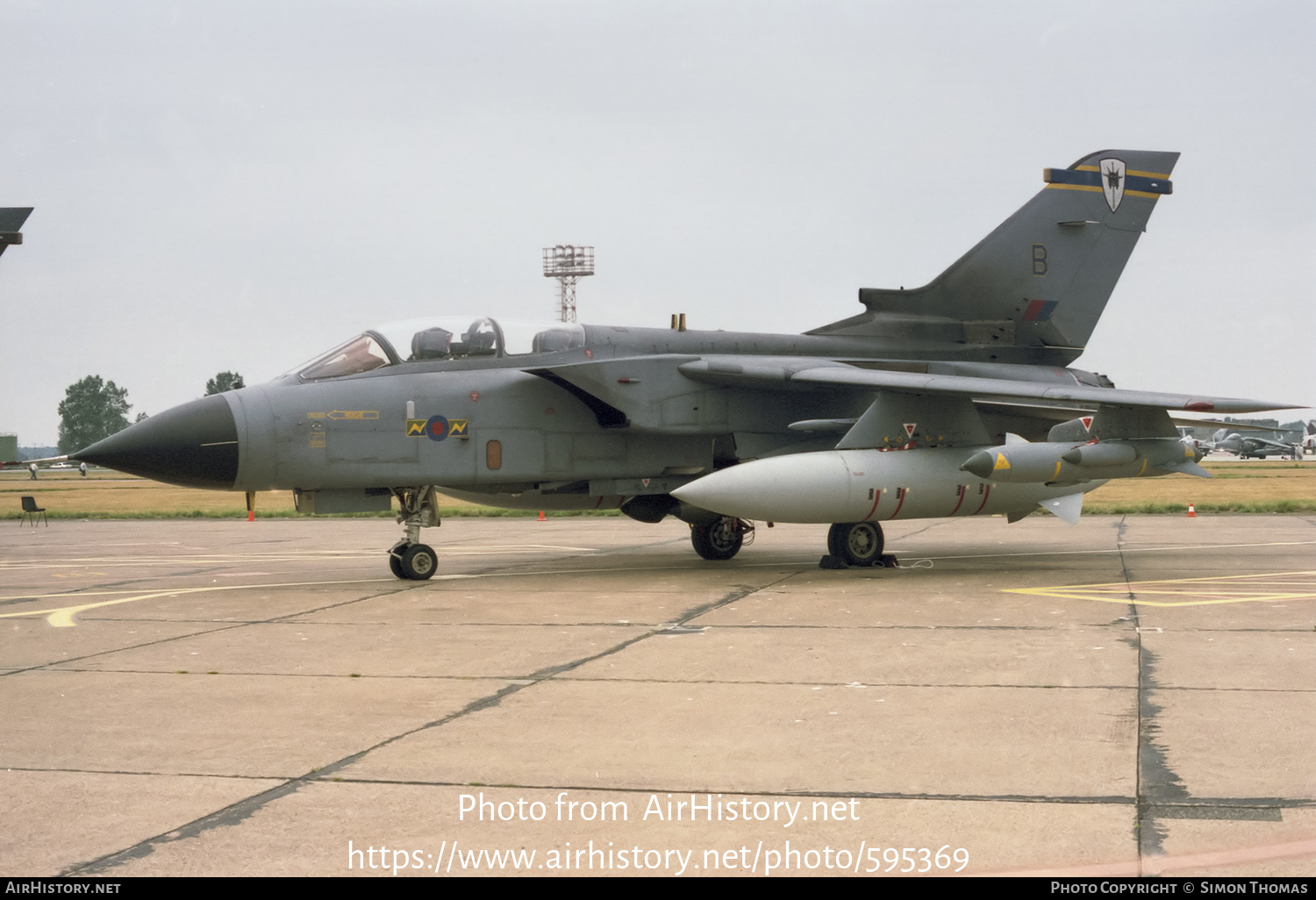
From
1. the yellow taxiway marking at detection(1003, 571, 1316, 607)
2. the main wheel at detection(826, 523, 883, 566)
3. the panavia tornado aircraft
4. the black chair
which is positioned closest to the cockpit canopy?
the panavia tornado aircraft

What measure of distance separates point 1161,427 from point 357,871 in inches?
440

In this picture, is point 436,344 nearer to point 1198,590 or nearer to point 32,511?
point 1198,590

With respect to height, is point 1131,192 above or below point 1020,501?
above

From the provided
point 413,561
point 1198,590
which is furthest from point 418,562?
point 1198,590

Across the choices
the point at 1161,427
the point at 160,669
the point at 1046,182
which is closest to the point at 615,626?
the point at 160,669

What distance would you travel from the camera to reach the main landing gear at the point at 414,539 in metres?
12.4

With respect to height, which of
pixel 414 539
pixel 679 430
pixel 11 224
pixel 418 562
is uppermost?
pixel 11 224

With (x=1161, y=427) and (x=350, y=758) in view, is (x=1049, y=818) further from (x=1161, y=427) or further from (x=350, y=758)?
(x=1161, y=427)

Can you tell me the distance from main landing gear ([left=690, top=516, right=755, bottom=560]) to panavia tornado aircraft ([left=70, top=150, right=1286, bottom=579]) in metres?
0.03

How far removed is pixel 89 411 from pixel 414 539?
315 ft

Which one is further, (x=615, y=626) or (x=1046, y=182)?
(x=1046, y=182)

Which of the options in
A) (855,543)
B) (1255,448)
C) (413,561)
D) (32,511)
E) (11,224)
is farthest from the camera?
(1255,448)

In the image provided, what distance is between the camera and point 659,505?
1488cm

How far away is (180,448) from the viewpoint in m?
11.1
